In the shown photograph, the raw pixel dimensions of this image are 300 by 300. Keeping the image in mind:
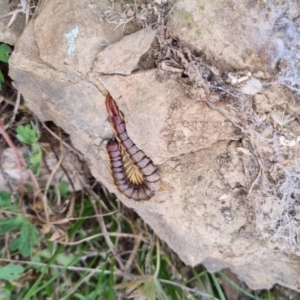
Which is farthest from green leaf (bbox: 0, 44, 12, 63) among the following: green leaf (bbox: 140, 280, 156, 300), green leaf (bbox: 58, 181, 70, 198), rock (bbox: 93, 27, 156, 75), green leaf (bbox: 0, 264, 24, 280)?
green leaf (bbox: 140, 280, 156, 300)

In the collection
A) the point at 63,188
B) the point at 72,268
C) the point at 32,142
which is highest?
the point at 32,142

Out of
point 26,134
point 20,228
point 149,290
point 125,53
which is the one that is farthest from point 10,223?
point 125,53

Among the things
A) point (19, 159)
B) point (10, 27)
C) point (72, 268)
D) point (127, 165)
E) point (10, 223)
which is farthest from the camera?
point (72, 268)

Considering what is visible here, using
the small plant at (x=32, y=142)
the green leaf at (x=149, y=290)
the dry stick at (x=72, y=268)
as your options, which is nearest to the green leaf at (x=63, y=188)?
the small plant at (x=32, y=142)

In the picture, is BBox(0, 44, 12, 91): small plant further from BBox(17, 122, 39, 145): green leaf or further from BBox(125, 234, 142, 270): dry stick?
BBox(125, 234, 142, 270): dry stick

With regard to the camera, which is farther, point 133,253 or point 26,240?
point 133,253

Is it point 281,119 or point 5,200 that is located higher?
point 281,119

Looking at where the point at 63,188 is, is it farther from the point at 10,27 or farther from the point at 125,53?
the point at 125,53
